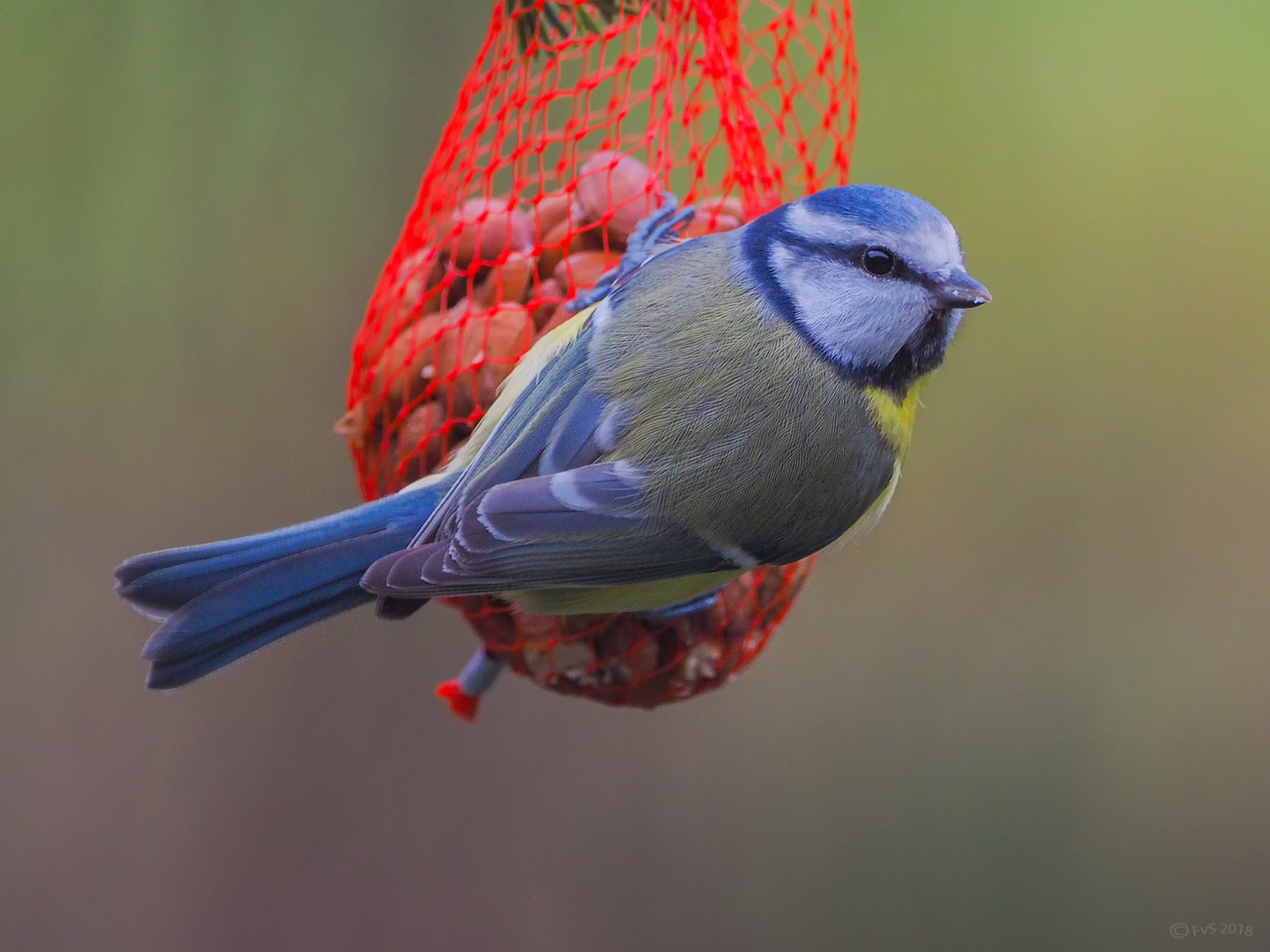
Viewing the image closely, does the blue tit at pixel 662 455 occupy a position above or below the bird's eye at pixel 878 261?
below

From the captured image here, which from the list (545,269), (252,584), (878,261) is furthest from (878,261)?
(252,584)

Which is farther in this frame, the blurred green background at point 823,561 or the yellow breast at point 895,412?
the blurred green background at point 823,561

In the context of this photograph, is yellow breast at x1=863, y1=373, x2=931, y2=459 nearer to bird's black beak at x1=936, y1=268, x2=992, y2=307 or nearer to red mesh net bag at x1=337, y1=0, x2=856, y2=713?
bird's black beak at x1=936, y1=268, x2=992, y2=307

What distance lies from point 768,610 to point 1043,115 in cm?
129

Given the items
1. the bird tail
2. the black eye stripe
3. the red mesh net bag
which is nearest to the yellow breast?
the black eye stripe

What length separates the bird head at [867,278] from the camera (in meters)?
1.15

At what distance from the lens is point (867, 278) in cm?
119

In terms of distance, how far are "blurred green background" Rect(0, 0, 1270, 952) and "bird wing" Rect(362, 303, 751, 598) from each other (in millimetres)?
819

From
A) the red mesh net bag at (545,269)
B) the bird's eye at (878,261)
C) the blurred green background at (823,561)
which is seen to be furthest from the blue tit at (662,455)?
the blurred green background at (823,561)

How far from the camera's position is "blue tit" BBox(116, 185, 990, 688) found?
3.77 feet

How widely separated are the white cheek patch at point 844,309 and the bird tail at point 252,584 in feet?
1.25

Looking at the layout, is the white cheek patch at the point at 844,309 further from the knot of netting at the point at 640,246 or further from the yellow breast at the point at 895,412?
the knot of netting at the point at 640,246

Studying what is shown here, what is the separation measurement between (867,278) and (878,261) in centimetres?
2

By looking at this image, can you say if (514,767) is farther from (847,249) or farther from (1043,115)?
(1043,115)
